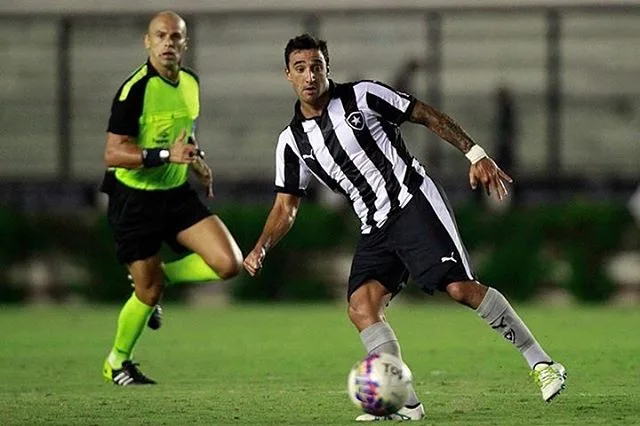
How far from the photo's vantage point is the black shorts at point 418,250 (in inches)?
355

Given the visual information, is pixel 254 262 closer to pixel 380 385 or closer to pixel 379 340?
pixel 379 340

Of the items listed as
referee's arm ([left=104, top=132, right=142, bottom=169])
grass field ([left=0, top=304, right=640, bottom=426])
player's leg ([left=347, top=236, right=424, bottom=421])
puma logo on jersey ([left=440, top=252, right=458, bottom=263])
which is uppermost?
referee's arm ([left=104, top=132, right=142, bottom=169])

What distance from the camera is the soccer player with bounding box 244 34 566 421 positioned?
29.6 ft

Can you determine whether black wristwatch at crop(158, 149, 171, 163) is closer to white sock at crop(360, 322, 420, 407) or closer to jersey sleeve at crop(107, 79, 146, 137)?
jersey sleeve at crop(107, 79, 146, 137)

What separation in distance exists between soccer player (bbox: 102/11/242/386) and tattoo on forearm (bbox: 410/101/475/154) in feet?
Answer: 7.76

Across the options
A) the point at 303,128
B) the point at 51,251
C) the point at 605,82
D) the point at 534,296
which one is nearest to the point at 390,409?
the point at 303,128

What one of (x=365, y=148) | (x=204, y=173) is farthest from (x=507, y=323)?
(x=204, y=173)

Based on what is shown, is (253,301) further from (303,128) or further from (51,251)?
(303,128)

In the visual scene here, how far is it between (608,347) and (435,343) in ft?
5.40

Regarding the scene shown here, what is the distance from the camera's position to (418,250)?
29.7 ft

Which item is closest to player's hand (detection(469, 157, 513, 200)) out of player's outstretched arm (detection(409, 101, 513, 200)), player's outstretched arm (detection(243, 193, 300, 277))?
player's outstretched arm (detection(409, 101, 513, 200))

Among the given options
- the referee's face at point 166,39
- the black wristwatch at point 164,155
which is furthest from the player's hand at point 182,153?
the referee's face at point 166,39

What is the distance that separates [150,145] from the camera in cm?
1130

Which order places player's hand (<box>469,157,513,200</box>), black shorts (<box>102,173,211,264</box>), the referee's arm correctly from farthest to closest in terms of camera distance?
black shorts (<box>102,173,211,264</box>)
the referee's arm
player's hand (<box>469,157,513,200</box>)
